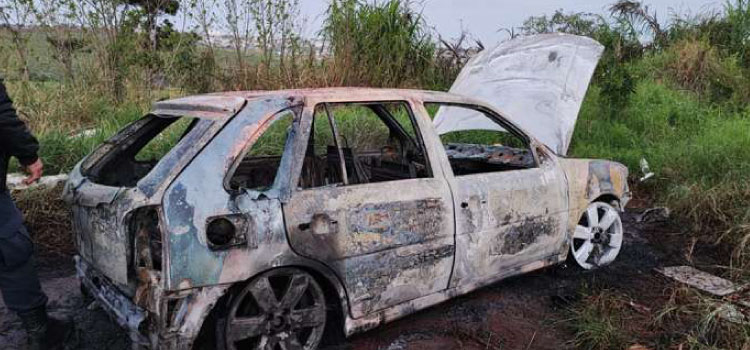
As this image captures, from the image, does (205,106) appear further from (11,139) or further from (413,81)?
(413,81)

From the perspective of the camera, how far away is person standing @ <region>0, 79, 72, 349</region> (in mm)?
2689

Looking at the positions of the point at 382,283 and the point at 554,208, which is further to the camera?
the point at 554,208

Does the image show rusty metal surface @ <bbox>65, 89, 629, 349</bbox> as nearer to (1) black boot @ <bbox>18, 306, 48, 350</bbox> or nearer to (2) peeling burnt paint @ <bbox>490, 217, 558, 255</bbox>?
(2) peeling burnt paint @ <bbox>490, 217, 558, 255</bbox>

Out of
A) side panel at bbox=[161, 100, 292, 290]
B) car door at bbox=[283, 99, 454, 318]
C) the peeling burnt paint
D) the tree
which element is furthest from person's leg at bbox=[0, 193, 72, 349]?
the tree

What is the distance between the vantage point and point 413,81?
391 inches

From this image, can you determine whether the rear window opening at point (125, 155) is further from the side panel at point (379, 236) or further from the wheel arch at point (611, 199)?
the wheel arch at point (611, 199)

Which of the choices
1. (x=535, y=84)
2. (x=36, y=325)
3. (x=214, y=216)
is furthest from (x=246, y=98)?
(x=535, y=84)

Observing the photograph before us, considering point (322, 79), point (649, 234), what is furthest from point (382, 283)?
point (322, 79)

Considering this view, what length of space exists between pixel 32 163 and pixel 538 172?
10.1 ft

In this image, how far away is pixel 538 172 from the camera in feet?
11.9

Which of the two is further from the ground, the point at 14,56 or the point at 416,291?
the point at 14,56

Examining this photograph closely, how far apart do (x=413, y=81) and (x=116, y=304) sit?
314 inches

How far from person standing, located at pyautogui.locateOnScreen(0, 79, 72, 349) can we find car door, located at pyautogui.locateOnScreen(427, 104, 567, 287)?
2312mm

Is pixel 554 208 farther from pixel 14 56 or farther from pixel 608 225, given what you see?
pixel 14 56
